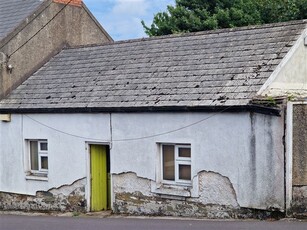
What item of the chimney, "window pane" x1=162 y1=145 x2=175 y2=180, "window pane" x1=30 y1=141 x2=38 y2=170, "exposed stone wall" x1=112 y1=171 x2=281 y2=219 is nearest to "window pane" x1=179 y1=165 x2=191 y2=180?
"window pane" x1=162 y1=145 x2=175 y2=180

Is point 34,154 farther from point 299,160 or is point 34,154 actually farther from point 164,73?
point 299,160

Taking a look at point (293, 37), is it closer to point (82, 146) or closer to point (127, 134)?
point (127, 134)

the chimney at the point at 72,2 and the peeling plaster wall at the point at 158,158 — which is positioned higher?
the chimney at the point at 72,2

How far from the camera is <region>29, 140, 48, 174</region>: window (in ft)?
55.4

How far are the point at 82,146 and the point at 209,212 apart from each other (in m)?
4.54

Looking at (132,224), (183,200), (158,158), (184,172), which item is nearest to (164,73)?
(158,158)

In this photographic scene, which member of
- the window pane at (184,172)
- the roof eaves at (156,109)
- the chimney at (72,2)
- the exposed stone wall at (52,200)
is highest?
the chimney at (72,2)

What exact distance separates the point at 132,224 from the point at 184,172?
88.2 inches

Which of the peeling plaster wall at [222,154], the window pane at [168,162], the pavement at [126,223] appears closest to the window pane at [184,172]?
the window pane at [168,162]

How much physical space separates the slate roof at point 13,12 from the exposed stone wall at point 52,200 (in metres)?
5.78

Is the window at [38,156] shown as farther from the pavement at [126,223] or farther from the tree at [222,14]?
the tree at [222,14]

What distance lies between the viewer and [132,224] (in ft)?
41.0

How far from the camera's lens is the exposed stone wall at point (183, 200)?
12797 mm

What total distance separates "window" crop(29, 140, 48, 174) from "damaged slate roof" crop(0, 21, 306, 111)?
4.02 ft
